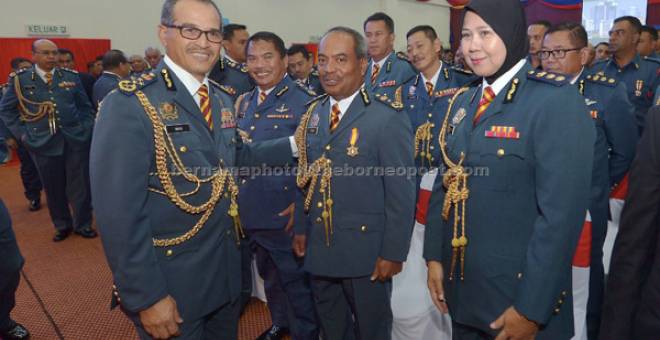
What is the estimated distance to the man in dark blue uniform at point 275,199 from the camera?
2.63 meters

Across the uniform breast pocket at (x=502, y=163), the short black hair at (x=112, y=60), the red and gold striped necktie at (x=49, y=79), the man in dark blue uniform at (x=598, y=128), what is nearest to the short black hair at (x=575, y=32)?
the man in dark blue uniform at (x=598, y=128)

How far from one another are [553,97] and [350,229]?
1.03 m

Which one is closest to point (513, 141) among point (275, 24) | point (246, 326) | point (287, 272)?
point (287, 272)

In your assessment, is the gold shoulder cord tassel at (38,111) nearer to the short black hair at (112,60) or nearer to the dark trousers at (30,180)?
the short black hair at (112,60)

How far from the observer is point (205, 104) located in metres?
1.64

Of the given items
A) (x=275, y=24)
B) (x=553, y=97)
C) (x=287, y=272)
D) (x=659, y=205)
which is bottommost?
(x=287, y=272)

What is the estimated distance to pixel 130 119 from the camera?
136 centimetres

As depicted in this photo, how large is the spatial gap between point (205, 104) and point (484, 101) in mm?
1003

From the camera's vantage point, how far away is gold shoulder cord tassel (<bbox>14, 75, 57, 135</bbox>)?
4.52 m

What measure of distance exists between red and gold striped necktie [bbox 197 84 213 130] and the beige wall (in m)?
9.06

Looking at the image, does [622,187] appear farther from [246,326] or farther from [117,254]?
[117,254]

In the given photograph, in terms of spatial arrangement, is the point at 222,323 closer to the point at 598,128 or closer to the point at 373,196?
the point at 373,196

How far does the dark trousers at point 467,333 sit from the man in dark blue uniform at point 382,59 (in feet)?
9.33

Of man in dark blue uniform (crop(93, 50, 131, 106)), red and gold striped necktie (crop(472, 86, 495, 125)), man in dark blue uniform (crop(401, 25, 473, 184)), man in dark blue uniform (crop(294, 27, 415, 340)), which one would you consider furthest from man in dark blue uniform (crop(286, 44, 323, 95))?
red and gold striped necktie (crop(472, 86, 495, 125))
